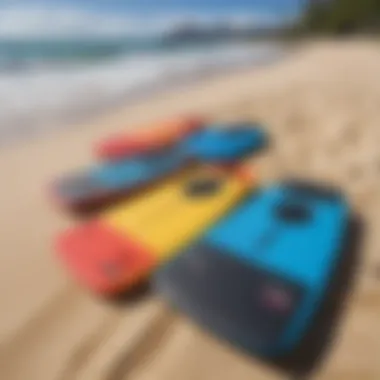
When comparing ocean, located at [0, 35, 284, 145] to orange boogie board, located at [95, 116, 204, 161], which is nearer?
orange boogie board, located at [95, 116, 204, 161]

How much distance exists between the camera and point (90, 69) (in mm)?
2695

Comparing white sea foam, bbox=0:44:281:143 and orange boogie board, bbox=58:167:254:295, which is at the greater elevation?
orange boogie board, bbox=58:167:254:295

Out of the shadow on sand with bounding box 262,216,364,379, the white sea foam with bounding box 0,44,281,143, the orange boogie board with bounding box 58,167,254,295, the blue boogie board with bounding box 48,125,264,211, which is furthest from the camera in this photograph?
the white sea foam with bounding box 0,44,281,143

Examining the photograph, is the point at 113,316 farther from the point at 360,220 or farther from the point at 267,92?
the point at 267,92

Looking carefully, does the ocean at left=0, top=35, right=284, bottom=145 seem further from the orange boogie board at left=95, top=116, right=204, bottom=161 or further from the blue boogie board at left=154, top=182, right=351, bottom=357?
the blue boogie board at left=154, top=182, right=351, bottom=357

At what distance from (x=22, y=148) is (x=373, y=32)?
2144 millimetres

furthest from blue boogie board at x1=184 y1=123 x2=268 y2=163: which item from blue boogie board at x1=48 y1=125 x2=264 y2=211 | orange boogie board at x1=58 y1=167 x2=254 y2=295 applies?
orange boogie board at x1=58 y1=167 x2=254 y2=295

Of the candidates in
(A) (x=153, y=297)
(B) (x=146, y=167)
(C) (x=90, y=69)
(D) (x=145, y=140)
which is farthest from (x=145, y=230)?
(C) (x=90, y=69)

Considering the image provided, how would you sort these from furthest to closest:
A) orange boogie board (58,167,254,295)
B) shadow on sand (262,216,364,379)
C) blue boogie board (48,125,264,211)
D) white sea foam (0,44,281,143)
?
white sea foam (0,44,281,143) → blue boogie board (48,125,264,211) → orange boogie board (58,167,254,295) → shadow on sand (262,216,364,379)

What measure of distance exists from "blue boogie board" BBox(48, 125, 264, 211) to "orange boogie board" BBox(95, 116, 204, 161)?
0.12 ft

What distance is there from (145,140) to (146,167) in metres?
0.20

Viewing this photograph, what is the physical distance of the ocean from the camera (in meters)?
2.08

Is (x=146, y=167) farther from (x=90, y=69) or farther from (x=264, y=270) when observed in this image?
(x=90, y=69)

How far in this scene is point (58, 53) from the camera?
2.81 meters
